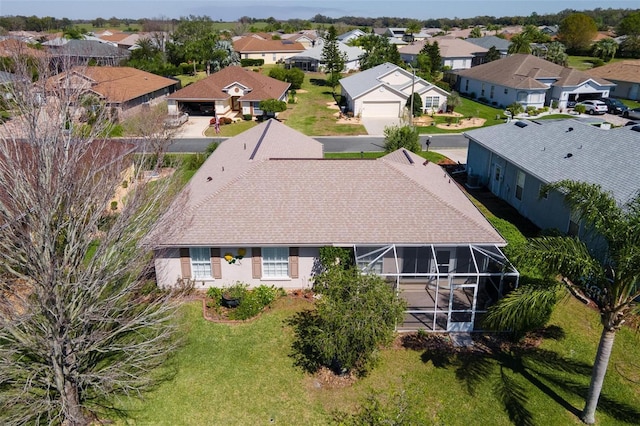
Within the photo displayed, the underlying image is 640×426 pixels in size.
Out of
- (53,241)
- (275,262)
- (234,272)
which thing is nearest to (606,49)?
(275,262)

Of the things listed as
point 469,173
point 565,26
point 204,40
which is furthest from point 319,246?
point 565,26

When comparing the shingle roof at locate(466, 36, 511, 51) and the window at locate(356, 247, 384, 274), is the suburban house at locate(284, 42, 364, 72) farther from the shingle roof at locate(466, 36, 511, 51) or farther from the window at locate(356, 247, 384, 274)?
the window at locate(356, 247, 384, 274)

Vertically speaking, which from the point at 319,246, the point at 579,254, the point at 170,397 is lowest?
the point at 170,397

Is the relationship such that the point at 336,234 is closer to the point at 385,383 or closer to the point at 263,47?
the point at 385,383

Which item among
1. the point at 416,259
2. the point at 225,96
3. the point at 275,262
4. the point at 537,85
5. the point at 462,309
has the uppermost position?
the point at 537,85

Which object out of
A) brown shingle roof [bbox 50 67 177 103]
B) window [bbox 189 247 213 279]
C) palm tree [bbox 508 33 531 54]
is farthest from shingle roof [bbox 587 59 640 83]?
window [bbox 189 247 213 279]

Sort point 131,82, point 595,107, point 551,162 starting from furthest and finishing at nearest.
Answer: point 131,82 < point 595,107 < point 551,162

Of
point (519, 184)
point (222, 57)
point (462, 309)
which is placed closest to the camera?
point (462, 309)

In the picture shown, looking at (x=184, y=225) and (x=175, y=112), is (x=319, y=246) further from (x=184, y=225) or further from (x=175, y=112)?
(x=175, y=112)
